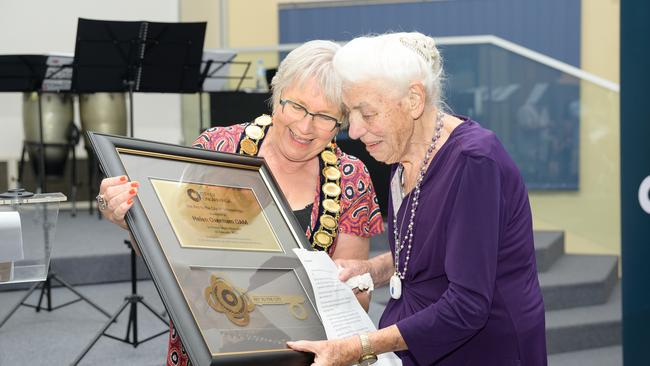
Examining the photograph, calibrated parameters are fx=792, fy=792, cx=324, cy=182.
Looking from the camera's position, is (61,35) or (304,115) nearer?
(304,115)

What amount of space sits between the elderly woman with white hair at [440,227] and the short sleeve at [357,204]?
364 millimetres

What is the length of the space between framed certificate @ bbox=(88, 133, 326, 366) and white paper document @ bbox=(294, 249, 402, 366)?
0.02 metres

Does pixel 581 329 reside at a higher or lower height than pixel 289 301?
lower

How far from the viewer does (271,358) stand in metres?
1.49

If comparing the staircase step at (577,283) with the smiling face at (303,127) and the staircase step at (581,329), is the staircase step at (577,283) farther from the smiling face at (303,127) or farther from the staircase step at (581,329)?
the smiling face at (303,127)

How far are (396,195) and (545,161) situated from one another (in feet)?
15.9

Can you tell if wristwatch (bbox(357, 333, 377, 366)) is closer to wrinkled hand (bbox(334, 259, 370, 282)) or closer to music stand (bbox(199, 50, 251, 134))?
wrinkled hand (bbox(334, 259, 370, 282))

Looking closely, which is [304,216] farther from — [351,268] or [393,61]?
[393,61]

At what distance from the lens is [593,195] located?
636 centimetres

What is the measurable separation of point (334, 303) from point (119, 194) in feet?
1.67

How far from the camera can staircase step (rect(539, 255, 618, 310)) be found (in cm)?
562

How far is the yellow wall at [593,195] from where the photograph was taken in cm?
628

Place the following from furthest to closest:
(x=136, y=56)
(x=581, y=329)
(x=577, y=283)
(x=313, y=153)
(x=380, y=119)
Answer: (x=577, y=283) → (x=136, y=56) → (x=581, y=329) → (x=313, y=153) → (x=380, y=119)

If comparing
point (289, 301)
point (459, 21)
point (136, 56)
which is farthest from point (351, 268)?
point (459, 21)
